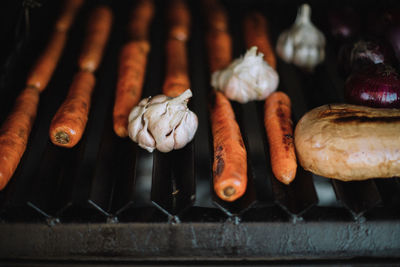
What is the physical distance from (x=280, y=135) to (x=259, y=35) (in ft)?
2.90

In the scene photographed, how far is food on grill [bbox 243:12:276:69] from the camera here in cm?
208

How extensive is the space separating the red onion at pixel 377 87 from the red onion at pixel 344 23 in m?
0.59

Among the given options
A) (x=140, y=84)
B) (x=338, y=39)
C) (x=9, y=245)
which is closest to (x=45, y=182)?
(x=9, y=245)

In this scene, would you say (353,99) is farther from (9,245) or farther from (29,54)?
(29,54)

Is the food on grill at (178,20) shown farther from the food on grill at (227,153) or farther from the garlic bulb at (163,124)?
the garlic bulb at (163,124)

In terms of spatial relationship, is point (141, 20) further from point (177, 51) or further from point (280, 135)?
point (280, 135)

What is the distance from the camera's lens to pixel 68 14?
7.73 feet

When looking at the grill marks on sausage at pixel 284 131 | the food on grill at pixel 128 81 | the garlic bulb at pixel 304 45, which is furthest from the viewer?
the garlic bulb at pixel 304 45

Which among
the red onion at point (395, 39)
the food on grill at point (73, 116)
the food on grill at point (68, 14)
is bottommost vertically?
the food on grill at point (73, 116)

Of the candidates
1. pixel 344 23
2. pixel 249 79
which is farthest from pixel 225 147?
pixel 344 23

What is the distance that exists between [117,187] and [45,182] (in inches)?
11.6

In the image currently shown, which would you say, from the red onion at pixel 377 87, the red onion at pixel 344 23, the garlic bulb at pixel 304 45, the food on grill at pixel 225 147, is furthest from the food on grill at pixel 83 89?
the red onion at pixel 344 23

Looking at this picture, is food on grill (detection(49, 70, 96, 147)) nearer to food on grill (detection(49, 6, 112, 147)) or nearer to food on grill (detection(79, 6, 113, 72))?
food on grill (detection(49, 6, 112, 147))

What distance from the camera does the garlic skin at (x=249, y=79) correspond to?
1.76 metres
